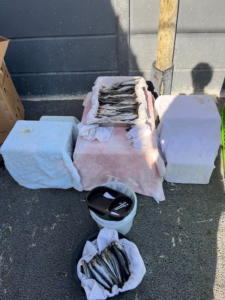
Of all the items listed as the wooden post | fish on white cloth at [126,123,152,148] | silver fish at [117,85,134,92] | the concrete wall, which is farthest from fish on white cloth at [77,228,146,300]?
the concrete wall

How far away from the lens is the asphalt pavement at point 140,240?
2590mm

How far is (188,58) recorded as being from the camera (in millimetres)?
4355

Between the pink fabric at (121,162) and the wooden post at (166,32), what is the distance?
119cm

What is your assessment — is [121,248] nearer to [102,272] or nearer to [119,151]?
[102,272]

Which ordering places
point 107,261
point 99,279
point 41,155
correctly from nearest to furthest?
point 99,279, point 107,261, point 41,155

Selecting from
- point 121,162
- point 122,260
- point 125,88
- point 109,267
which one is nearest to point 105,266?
point 109,267

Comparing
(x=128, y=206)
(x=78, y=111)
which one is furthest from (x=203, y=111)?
(x=78, y=111)

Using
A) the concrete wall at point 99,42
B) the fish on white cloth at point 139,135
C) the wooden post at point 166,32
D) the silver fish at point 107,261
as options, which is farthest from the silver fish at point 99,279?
the concrete wall at point 99,42

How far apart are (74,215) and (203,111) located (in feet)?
7.06

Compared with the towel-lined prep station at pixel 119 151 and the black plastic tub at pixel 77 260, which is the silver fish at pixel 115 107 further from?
the black plastic tub at pixel 77 260

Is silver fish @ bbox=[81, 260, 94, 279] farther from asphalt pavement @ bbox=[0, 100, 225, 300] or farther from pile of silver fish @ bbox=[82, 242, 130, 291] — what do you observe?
asphalt pavement @ bbox=[0, 100, 225, 300]

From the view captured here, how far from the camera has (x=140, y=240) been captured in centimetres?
291

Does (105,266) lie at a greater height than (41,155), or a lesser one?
lesser

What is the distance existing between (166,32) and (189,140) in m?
1.63
